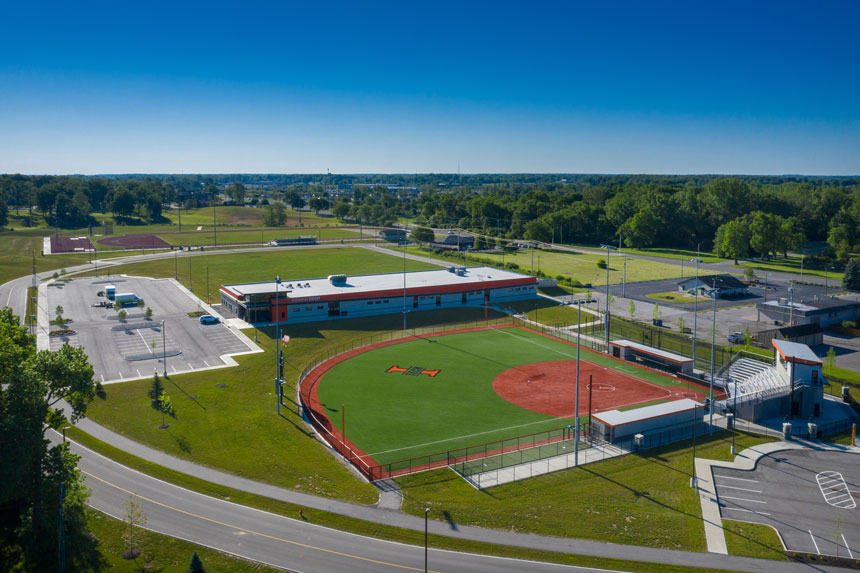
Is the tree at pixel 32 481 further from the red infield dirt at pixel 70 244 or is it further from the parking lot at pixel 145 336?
the red infield dirt at pixel 70 244

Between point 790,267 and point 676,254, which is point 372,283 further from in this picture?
point 790,267

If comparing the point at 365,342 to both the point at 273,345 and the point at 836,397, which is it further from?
the point at 836,397

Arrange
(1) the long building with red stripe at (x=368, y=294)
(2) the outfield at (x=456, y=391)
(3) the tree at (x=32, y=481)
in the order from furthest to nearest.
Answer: (1) the long building with red stripe at (x=368, y=294) < (2) the outfield at (x=456, y=391) < (3) the tree at (x=32, y=481)

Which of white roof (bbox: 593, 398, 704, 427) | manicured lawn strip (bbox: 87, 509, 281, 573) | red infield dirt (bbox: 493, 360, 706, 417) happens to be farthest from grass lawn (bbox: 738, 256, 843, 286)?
manicured lawn strip (bbox: 87, 509, 281, 573)

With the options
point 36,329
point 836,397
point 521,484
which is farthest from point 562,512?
point 36,329

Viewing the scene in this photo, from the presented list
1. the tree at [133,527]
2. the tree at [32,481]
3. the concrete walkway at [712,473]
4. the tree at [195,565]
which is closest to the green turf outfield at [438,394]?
the concrete walkway at [712,473]

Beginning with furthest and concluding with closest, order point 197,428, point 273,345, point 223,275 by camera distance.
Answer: point 223,275 < point 273,345 < point 197,428
